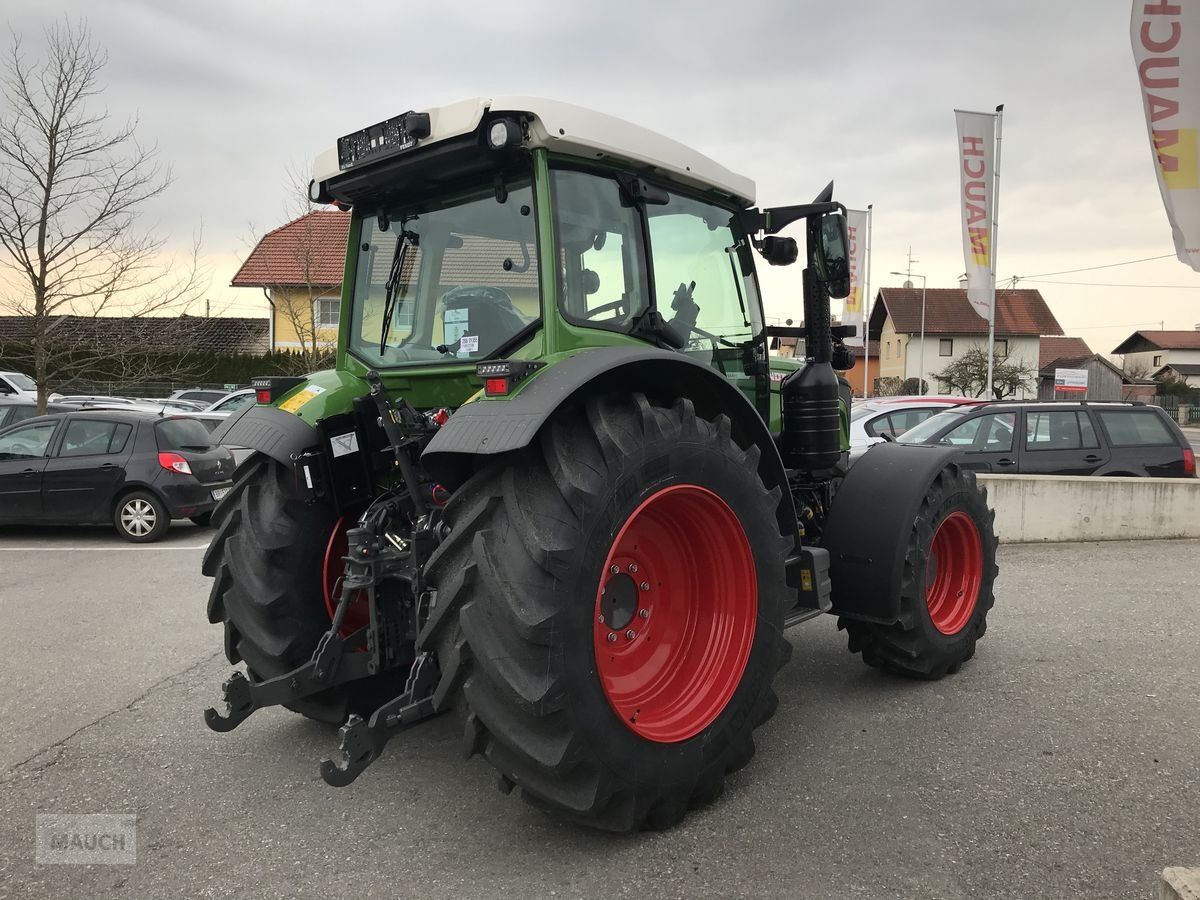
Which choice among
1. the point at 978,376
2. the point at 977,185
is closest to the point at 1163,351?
the point at 978,376

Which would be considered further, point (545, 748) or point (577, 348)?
point (577, 348)

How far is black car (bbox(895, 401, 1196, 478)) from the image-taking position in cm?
953

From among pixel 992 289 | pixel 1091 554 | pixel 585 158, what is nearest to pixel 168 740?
pixel 585 158

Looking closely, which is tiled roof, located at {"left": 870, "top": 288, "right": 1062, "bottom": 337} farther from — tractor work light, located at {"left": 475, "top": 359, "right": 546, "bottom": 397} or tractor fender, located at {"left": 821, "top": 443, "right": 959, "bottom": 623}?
tractor work light, located at {"left": 475, "top": 359, "right": 546, "bottom": 397}

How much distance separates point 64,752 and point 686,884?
284 centimetres

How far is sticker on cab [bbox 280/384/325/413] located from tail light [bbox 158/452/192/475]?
690 centimetres

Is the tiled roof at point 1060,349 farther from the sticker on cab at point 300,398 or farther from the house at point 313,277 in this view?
the sticker on cab at point 300,398

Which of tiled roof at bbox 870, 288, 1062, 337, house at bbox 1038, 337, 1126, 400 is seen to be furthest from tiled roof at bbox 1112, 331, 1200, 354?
tiled roof at bbox 870, 288, 1062, 337

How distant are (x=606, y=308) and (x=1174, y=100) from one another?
15.7ft

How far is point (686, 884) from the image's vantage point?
2.61m

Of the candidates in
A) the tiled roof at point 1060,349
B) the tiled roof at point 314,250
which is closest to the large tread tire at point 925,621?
the tiled roof at point 314,250

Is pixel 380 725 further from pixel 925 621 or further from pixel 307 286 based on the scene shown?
pixel 307 286

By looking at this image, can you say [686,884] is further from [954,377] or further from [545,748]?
[954,377]

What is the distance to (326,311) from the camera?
19281 millimetres
